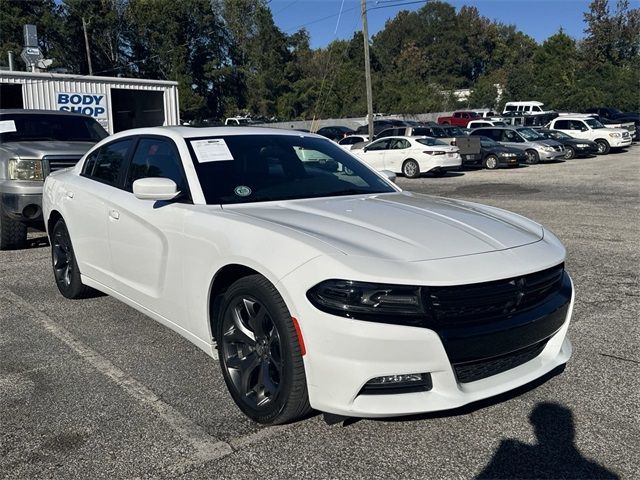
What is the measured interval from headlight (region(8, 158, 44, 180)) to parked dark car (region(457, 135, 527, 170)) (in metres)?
17.3

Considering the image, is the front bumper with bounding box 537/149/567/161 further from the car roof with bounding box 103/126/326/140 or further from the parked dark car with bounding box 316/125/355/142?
the car roof with bounding box 103/126/326/140

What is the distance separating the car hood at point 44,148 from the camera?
7.79m

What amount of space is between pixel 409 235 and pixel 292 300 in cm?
74

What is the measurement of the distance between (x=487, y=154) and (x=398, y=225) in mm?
20912

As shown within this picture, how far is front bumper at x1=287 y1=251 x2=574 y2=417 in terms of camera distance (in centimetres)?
283

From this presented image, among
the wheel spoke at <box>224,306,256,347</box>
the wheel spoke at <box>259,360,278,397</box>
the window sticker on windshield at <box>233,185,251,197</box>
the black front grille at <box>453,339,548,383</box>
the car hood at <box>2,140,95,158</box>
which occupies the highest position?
the car hood at <box>2,140,95,158</box>

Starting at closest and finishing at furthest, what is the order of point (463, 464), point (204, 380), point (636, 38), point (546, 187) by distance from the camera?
1. point (463, 464)
2. point (204, 380)
3. point (546, 187)
4. point (636, 38)

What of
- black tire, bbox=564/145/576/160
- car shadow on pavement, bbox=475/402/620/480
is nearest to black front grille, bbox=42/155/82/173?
car shadow on pavement, bbox=475/402/620/480

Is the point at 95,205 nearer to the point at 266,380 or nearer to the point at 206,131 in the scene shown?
the point at 206,131

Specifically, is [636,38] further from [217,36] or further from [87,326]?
[87,326]

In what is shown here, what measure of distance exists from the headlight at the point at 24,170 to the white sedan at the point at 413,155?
532 inches

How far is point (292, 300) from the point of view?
2996 millimetres

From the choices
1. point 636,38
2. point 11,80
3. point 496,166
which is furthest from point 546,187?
point 636,38

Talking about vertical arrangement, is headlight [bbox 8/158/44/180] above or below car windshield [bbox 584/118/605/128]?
below
